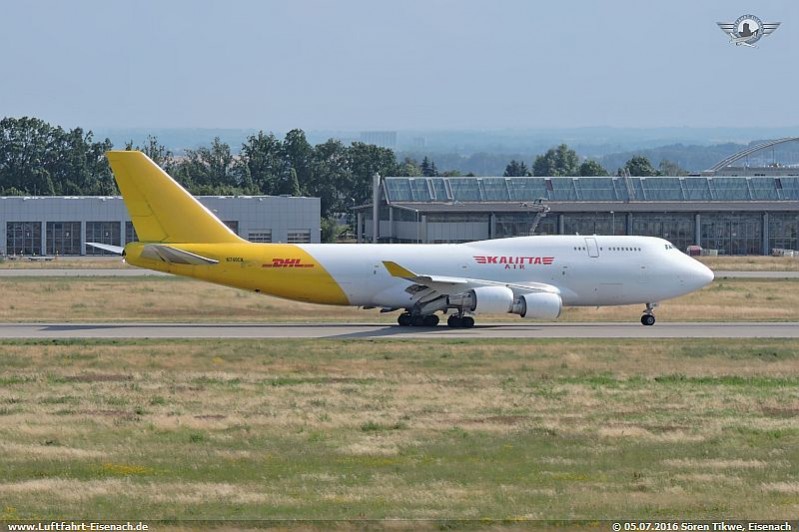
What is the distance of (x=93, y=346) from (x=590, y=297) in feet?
59.7

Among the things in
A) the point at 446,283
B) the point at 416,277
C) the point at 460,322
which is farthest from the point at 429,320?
the point at 416,277

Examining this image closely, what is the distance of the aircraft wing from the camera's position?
44.4 meters

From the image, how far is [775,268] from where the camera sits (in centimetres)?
8312

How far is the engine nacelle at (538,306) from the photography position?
1742 inches

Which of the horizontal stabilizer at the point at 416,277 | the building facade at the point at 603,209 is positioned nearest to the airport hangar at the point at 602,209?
the building facade at the point at 603,209

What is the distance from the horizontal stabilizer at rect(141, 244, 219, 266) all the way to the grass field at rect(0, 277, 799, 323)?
512 cm

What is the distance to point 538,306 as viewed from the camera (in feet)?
145

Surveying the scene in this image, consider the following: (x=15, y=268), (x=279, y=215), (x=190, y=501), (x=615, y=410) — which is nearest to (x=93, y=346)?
(x=615, y=410)

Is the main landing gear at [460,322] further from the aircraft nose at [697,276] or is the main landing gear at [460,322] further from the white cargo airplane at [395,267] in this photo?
the aircraft nose at [697,276]

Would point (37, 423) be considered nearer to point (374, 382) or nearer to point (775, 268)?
point (374, 382)

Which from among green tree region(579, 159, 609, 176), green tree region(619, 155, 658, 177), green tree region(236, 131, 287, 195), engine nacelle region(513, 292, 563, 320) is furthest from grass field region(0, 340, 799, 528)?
green tree region(579, 159, 609, 176)

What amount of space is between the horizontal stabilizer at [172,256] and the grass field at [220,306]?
202 inches

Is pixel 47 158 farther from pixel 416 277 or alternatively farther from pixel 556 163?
pixel 416 277

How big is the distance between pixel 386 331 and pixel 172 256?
26.0ft
